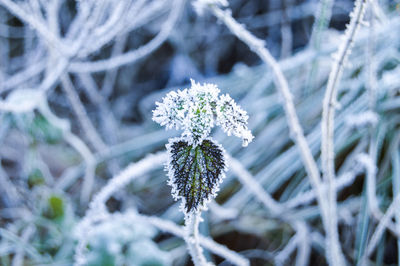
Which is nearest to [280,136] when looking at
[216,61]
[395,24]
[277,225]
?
[277,225]

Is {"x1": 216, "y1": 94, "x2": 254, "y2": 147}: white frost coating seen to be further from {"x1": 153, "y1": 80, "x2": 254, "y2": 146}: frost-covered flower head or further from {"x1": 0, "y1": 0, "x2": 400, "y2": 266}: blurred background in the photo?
{"x1": 0, "y1": 0, "x2": 400, "y2": 266}: blurred background

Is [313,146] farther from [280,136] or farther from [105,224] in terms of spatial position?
[105,224]

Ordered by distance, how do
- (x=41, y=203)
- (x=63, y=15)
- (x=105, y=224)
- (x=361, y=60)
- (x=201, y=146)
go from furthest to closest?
(x=63, y=15)
(x=361, y=60)
(x=41, y=203)
(x=105, y=224)
(x=201, y=146)

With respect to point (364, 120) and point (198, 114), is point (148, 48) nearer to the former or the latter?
point (364, 120)

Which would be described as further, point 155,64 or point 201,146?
point 155,64

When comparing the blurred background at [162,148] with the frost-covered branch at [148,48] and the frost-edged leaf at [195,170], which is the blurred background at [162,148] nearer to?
the frost-covered branch at [148,48]

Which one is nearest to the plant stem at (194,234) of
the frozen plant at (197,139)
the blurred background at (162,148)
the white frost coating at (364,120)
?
the frozen plant at (197,139)

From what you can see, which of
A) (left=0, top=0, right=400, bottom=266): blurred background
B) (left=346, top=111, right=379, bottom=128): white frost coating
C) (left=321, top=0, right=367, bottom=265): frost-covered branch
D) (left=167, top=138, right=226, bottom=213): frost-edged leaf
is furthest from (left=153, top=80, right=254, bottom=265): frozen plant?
(left=346, top=111, right=379, bottom=128): white frost coating
